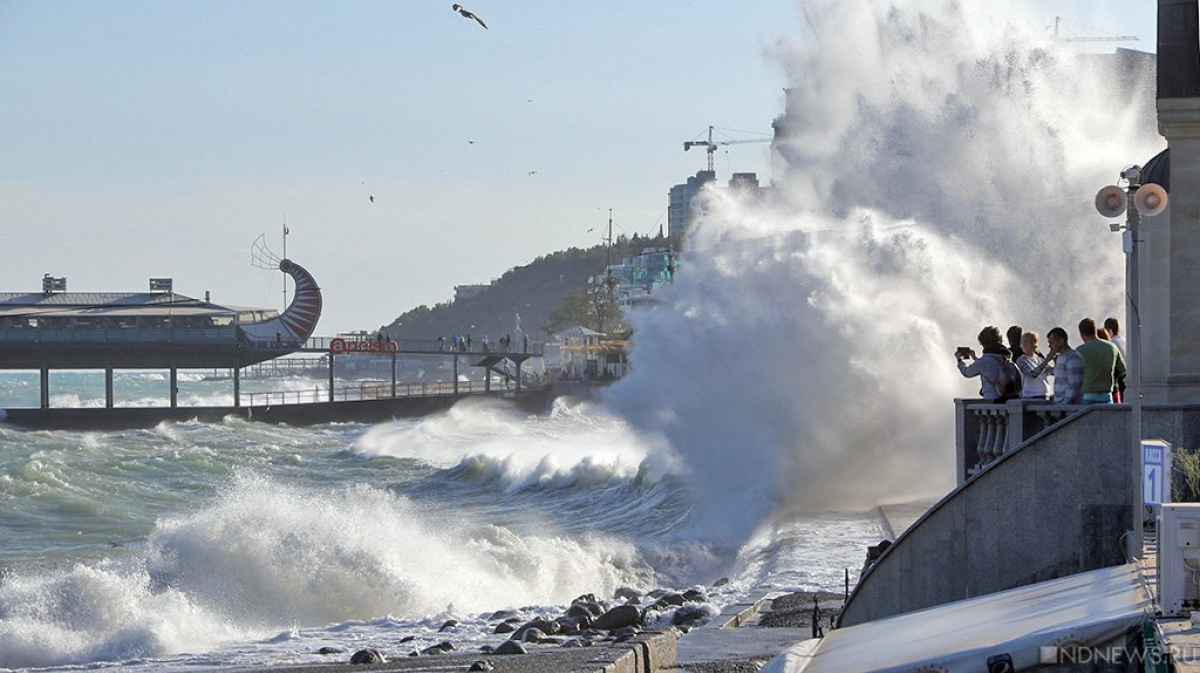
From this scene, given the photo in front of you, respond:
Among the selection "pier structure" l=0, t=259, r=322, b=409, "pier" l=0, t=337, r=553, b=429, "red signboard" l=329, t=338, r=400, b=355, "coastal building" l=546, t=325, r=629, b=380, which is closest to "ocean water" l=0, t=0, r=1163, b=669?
"pier" l=0, t=337, r=553, b=429

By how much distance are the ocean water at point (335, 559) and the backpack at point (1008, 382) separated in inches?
177

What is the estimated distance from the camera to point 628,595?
20094 millimetres

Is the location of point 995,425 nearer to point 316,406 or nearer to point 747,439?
point 747,439

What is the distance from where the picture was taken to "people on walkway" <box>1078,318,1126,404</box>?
41.9 feet

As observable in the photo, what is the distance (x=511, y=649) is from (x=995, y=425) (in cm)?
437

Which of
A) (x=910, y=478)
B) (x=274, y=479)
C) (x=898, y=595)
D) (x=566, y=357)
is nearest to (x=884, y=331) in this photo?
(x=910, y=478)

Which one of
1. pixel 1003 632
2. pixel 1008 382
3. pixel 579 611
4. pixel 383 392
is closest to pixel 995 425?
pixel 1008 382

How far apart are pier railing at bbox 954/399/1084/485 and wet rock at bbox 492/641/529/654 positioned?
3.90 metres

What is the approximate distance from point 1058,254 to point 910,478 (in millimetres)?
4331

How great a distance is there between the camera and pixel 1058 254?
27594mm

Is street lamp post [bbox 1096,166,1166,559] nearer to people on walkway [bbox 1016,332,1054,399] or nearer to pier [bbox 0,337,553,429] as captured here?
people on walkway [bbox 1016,332,1054,399]

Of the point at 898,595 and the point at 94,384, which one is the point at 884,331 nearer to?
the point at 898,595

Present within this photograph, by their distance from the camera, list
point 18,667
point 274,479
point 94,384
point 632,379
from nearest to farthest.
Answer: point 18,667 → point 632,379 → point 274,479 → point 94,384

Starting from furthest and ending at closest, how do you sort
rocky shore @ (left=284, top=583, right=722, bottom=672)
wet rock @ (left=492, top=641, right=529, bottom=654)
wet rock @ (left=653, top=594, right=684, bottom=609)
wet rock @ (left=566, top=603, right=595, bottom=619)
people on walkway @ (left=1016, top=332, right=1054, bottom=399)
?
wet rock @ (left=653, top=594, right=684, bottom=609)
wet rock @ (left=566, top=603, right=595, bottom=619)
people on walkway @ (left=1016, top=332, right=1054, bottom=399)
wet rock @ (left=492, top=641, right=529, bottom=654)
rocky shore @ (left=284, top=583, right=722, bottom=672)
